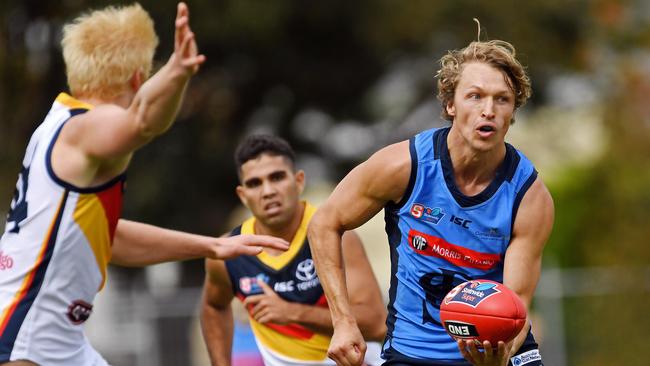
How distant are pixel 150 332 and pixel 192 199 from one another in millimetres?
3467

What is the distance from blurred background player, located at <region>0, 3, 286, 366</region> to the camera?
18.3 ft

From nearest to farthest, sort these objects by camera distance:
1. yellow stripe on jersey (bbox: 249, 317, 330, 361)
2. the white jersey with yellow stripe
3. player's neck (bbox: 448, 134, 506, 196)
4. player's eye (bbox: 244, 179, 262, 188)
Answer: the white jersey with yellow stripe
player's neck (bbox: 448, 134, 506, 196)
yellow stripe on jersey (bbox: 249, 317, 330, 361)
player's eye (bbox: 244, 179, 262, 188)

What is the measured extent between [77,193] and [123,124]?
0.50 m

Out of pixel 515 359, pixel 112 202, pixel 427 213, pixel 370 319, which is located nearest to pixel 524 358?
pixel 515 359

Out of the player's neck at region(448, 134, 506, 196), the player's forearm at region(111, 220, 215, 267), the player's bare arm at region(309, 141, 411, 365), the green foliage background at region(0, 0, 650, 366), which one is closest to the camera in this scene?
the player's bare arm at region(309, 141, 411, 365)

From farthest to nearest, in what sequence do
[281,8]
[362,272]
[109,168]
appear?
[281,8]
[362,272]
[109,168]

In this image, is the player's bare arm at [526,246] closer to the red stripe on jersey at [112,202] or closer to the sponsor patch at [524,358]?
the sponsor patch at [524,358]

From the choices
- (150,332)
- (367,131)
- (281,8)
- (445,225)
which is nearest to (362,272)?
(445,225)

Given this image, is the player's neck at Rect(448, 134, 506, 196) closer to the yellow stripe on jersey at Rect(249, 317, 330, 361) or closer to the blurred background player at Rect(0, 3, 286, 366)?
the blurred background player at Rect(0, 3, 286, 366)

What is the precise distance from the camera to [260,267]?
24.6 ft

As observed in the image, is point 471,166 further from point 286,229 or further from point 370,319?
point 286,229

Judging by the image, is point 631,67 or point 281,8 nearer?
point 631,67

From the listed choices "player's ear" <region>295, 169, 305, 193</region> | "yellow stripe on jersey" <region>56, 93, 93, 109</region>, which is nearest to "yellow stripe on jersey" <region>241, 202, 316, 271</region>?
"player's ear" <region>295, 169, 305, 193</region>

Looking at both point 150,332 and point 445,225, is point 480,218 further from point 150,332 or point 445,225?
point 150,332
